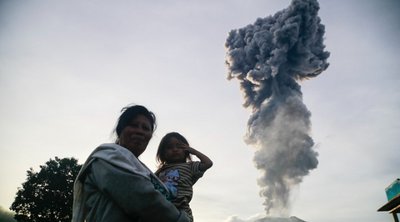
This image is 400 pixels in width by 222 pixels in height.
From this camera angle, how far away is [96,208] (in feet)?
4.72

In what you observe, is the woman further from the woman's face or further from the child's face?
the child's face

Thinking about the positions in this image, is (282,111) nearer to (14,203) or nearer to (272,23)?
(272,23)

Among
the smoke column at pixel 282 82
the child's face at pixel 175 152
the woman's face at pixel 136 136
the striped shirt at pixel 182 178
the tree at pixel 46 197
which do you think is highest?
the smoke column at pixel 282 82

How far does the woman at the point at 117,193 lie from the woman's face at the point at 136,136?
50 cm

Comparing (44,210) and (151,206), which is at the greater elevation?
(44,210)

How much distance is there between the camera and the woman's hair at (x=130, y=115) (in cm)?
218

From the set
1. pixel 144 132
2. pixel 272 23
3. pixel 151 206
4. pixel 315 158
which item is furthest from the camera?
pixel 272 23

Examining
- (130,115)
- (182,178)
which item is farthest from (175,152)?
(130,115)

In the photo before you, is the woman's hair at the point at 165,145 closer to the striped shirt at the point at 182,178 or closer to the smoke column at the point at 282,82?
the striped shirt at the point at 182,178

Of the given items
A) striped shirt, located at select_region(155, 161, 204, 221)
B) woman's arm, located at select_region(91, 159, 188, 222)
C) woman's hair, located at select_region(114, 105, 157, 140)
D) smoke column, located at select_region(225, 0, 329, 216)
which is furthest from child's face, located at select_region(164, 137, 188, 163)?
smoke column, located at select_region(225, 0, 329, 216)

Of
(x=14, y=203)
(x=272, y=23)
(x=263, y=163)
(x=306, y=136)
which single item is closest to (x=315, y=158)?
(x=306, y=136)

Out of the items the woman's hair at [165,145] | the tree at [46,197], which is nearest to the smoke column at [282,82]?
the tree at [46,197]

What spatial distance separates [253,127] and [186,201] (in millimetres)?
36017

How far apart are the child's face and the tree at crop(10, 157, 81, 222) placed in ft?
73.4
